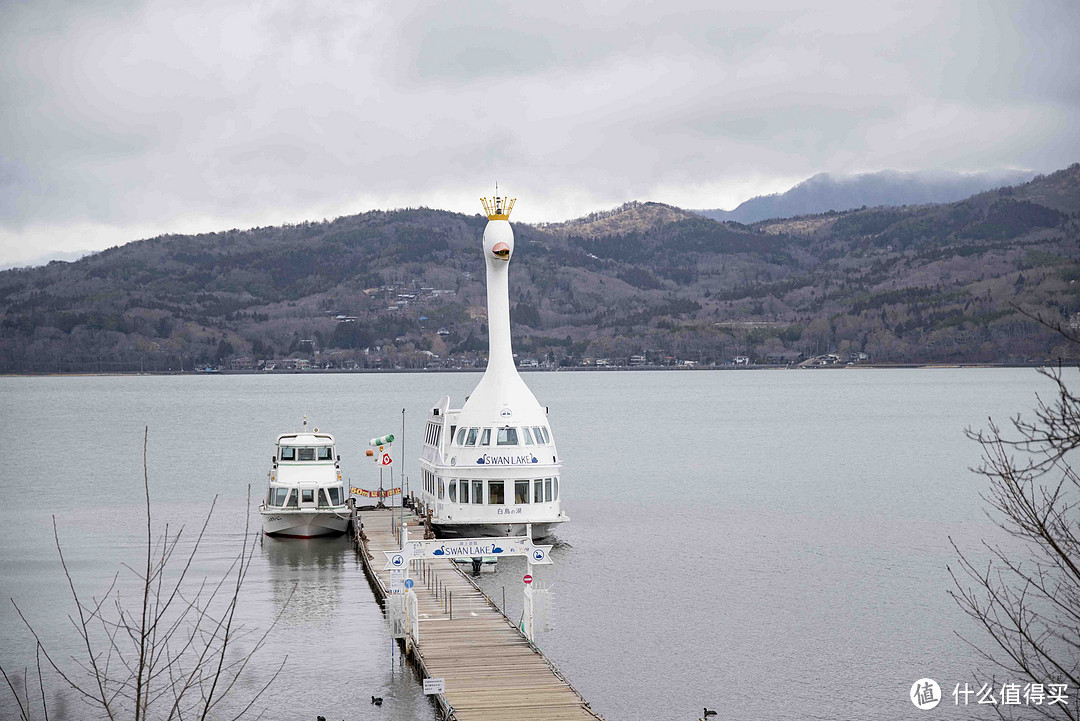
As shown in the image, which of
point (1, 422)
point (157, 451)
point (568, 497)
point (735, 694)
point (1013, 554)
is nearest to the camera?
point (735, 694)

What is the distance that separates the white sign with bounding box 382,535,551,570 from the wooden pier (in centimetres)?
155

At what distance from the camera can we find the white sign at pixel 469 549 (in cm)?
2702

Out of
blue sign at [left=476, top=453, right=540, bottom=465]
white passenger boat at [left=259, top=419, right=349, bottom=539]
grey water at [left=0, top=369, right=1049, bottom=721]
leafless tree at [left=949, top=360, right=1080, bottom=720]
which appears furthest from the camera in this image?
white passenger boat at [left=259, top=419, right=349, bottom=539]

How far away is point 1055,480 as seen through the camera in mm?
67000

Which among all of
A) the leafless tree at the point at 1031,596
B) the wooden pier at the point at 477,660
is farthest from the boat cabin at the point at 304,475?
the leafless tree at the point at 1031,596

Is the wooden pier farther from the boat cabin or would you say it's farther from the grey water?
the boat cabin

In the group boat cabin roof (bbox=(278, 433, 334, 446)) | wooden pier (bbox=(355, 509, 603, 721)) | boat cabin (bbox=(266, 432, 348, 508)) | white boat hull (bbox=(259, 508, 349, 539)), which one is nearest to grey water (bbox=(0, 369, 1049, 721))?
white boat hull (bbox=(259, 508, 349, 539))

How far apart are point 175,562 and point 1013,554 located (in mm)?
27807

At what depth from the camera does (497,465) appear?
39562 mm

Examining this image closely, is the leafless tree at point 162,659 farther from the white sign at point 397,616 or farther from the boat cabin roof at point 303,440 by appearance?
the boat cabin roof at point 303,440

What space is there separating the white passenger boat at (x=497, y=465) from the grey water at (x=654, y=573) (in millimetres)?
2286

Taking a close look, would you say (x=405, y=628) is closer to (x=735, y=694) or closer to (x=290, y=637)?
(x=290, y=637)

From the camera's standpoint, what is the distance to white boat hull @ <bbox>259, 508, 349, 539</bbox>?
1756 inches

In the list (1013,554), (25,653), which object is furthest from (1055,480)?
(25,653)
